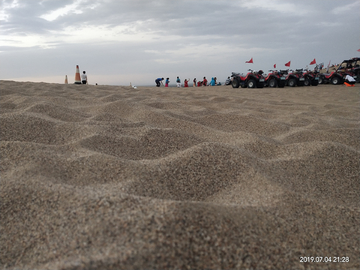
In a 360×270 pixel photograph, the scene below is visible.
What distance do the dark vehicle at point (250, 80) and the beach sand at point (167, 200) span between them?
984 cm

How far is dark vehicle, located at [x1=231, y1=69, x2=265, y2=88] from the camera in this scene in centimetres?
1193

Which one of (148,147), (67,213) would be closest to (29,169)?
(67,213)

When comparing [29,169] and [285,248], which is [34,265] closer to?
[29,169]

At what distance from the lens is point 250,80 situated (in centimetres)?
1199

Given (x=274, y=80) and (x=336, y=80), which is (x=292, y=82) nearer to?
(x=274, y=80)

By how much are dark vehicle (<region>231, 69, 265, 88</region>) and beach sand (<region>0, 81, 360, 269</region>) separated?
9.84 meters

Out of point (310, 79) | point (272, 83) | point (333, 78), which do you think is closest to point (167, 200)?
point (272, 83)

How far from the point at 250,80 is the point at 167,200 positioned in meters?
11.6

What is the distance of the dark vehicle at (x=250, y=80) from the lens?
11930mm

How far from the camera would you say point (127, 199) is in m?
1.18

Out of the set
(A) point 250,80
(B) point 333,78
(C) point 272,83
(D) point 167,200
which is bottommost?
(D) point 167,200

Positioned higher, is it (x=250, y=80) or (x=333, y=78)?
(x=333, y=78)

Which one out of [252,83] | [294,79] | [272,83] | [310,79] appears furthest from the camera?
[310,79]

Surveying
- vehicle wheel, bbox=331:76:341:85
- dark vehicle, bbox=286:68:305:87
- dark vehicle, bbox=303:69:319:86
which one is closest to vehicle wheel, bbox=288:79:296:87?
dark vehicle, bbox=286:68:305:87
